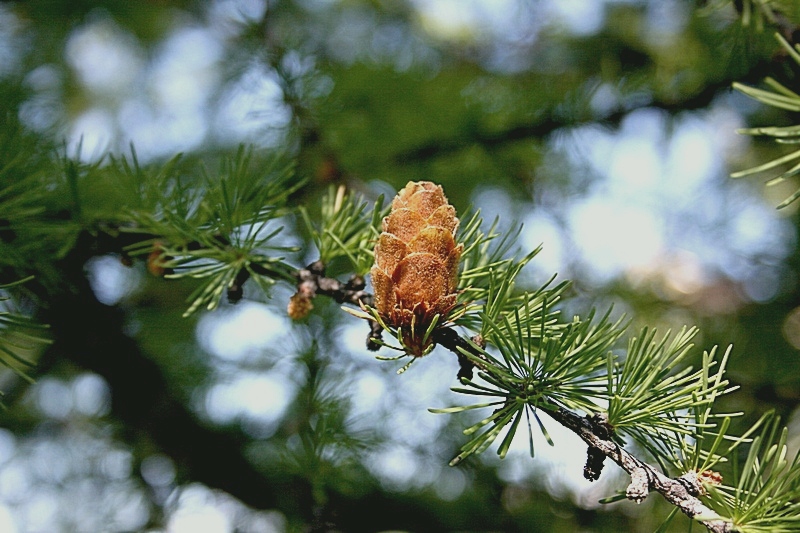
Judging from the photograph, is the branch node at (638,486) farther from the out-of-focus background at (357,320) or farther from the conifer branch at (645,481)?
the out-of-focus background at (357,320)

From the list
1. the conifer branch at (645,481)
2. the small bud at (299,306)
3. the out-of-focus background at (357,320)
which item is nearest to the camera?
the conifer branch at (645,481)

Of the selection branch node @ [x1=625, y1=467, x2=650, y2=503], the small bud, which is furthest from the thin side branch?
the small bud

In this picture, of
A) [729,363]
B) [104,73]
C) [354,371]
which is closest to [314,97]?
[354,371]

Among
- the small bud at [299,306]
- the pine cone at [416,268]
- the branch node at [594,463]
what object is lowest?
the branch node at [594,463]

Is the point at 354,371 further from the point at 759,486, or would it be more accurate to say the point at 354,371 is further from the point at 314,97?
the point at 759,486

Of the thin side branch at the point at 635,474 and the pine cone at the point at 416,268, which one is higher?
the pine cone at the point at 416,268

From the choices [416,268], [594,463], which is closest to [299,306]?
[416,268]

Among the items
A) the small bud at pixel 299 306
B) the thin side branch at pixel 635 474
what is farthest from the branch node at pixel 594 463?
the small bud at pixel 299 306

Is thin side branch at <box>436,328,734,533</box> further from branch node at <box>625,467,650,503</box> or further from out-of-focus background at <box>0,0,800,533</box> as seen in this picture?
out-of-focus background at <box>0,0,800,533</box>

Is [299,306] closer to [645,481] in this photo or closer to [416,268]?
[416,268]
